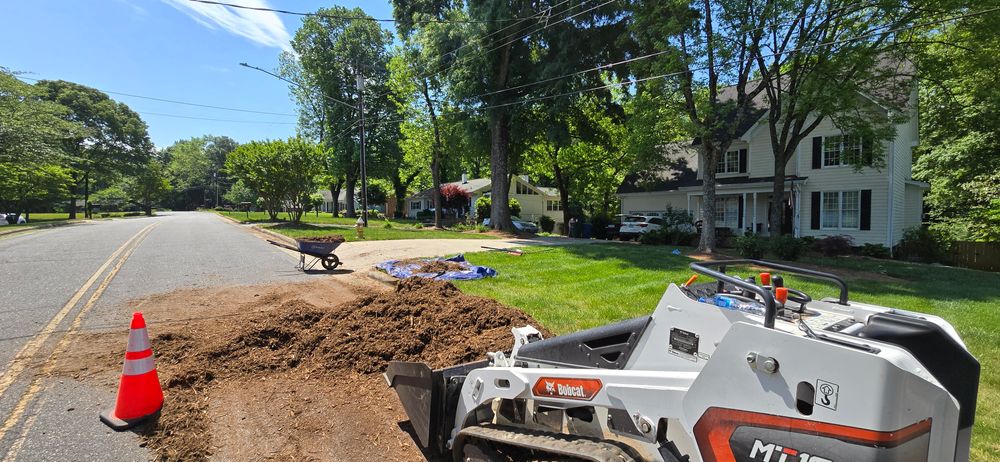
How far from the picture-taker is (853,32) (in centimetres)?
1416

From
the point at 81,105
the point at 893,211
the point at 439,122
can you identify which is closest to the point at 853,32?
the point at 893,211

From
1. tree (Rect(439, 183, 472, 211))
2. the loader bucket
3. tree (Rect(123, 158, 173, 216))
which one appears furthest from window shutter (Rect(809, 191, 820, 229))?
tree (Rect(123, 158, 173, 216))

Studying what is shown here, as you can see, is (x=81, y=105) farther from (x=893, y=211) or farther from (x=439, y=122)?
(x=893, y=211)

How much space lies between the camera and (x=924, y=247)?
18578 millimetres

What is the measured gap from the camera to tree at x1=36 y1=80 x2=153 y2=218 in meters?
51.4

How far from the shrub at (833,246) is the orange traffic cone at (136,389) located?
1958 cm

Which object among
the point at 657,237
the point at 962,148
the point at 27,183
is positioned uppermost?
the point at 962,148

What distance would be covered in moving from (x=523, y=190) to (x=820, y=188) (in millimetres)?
30457

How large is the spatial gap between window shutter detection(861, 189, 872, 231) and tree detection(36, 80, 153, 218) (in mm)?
64058

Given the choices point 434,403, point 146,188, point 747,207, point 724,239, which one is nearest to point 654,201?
point 747,207

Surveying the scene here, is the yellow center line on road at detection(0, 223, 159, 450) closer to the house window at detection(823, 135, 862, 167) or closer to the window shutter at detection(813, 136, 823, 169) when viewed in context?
the house window at detection(823, 135, 862, 167)

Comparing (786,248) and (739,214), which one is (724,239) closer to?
(739,214)

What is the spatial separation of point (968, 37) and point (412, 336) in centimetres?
1827

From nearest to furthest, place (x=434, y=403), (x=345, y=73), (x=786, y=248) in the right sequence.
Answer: (x=434, y=403), (x=786, y=248), (x=345, y=73)
